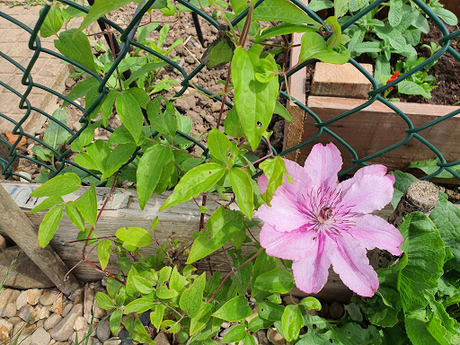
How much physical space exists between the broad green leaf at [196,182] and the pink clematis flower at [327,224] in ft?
0.43

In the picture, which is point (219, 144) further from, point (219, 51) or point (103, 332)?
point (103, 332)

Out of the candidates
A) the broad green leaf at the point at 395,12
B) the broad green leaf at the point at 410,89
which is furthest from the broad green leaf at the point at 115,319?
the broad green leaf at the point at 395,12

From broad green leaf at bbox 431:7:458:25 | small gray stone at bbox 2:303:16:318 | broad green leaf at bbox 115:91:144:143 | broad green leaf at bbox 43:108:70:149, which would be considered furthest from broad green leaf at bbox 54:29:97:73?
broad green leaf at bbox 431:7:458:25

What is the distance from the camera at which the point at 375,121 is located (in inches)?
53.9

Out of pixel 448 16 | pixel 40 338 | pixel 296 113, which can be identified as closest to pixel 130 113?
pixel 296 113

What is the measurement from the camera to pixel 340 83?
1.35m

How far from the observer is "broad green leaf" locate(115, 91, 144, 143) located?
85 cm

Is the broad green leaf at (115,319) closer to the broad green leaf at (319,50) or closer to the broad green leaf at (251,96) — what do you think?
the broad green leaf at (251,96)

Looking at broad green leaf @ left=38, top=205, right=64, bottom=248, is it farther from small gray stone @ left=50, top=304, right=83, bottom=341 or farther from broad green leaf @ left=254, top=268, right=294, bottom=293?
small gray stone @ left=50, top=304, right=83, bottom=341

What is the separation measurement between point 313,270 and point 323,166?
0.26 m

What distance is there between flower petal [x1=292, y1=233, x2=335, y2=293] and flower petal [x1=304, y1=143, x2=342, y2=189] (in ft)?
0.55

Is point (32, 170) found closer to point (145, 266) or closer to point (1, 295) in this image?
point (1, 295)

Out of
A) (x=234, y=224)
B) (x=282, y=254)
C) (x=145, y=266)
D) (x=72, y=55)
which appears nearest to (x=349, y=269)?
(x=282, y=254)

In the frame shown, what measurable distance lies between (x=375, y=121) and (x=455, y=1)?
45.3 inches
